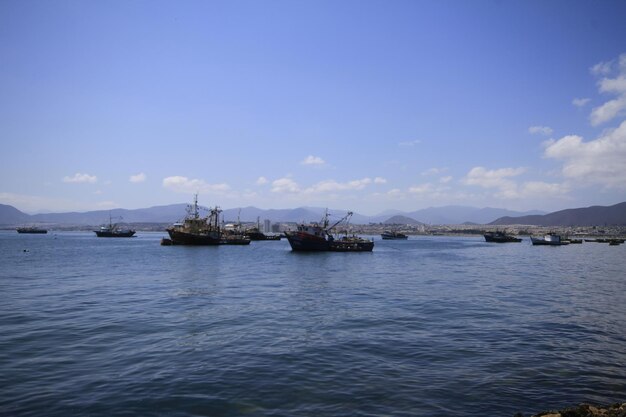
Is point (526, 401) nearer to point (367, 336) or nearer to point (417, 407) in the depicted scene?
point (417, 407)

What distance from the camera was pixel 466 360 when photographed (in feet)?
51.0

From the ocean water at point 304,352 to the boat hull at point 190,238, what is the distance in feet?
245

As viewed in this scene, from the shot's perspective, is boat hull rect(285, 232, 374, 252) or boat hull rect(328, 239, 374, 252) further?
boat hull rect(328, 239, 374, 252)

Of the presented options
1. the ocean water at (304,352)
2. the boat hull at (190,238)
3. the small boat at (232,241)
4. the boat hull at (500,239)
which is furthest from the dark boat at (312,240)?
→ the boat hull at (500,239)

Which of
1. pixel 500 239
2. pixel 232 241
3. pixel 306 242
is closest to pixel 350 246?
pixel 306 242

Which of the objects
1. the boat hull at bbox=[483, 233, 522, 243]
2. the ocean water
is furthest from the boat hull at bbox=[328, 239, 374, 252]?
the boat hull at bbox=[483, 233, 522, 243]

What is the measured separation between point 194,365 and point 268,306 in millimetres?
12351

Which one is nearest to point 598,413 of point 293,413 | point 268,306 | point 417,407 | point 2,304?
point 417,407

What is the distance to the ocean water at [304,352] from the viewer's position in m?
11.7

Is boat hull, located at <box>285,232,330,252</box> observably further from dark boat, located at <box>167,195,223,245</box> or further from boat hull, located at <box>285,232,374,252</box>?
dark boat, located at <box>167,195,223,245</box>

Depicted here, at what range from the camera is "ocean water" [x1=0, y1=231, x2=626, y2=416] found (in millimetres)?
11664

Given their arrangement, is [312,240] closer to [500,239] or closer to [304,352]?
[304,352]

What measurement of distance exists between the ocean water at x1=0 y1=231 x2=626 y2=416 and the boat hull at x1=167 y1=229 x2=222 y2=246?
74.6 meters

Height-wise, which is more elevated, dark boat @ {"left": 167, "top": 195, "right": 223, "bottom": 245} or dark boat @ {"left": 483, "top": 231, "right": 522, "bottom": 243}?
dark boat @ {"left": 167, "top": 195, "right": 223, "bottom": 245}
